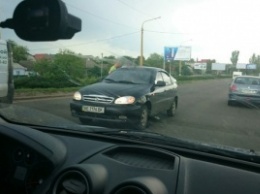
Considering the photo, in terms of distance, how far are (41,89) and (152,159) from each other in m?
2.60

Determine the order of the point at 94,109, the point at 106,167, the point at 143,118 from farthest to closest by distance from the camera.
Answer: the point at 94,109 → the point at 143,118 → the point at 106,167

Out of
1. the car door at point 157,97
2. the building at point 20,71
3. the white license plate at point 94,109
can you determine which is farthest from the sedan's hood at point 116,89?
the building at point 20,71

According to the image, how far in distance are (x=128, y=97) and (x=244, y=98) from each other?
6.49 ft

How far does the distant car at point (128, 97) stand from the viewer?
210 inches

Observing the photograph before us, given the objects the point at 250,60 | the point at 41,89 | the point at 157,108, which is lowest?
the point at 157,108

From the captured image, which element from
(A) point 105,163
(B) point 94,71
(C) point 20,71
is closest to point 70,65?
(C) point 20,71

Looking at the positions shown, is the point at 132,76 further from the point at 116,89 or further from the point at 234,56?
the point at 234,56

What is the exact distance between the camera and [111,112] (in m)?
5.19

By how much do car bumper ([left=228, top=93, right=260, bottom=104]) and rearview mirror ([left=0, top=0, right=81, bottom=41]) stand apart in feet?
15.4

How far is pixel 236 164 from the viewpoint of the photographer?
2127mm

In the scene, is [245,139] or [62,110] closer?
[245,139]

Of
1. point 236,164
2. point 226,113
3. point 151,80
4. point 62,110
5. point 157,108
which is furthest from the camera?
point 151,80

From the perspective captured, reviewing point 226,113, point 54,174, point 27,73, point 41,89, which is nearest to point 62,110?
point 41,89

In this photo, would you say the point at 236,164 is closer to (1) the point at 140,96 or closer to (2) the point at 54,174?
(2) the point at 54,174
